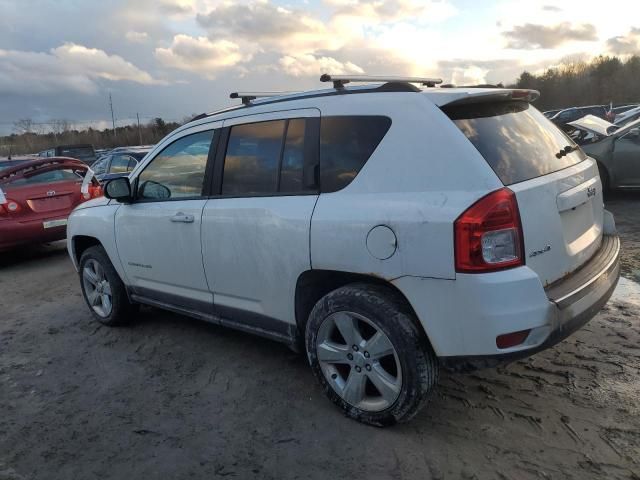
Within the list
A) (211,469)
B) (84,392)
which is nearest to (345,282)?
(211,469)

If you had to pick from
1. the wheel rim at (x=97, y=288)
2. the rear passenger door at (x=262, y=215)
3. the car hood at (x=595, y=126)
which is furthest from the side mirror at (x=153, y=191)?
the car hood at (x=595, y=126)

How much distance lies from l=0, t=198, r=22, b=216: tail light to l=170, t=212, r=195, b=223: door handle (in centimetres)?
495

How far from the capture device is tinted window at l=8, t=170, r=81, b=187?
26.1 feet

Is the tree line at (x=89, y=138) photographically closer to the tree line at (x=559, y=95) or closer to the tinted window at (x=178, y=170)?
the tree line at (x=559, y=95)

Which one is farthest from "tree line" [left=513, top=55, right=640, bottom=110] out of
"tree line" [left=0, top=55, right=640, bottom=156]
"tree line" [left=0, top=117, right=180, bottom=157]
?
"tree line" [left=0, top=117, right=180, bottom=157]

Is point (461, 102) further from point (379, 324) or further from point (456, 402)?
point (456, 402)

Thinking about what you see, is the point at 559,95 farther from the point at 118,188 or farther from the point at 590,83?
the point at 118,188

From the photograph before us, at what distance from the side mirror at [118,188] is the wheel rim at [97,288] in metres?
Answer: 0.88

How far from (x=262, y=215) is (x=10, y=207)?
5.91 m

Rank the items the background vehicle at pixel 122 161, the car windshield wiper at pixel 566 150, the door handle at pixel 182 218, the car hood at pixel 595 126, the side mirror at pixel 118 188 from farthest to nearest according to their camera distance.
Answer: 1. the background vehicle at pixel 122 161
2. the car hood at pixel 595 126
3. the side mirror at pixel 118 188
4. the door handle at pixel 182 218
5. the car windshield wiper at pixel 566 150

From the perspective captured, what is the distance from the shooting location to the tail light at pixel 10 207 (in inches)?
299

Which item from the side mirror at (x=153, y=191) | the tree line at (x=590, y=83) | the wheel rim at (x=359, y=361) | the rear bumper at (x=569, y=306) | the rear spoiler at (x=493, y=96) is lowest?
the wheel rim at (x=359, y=361)

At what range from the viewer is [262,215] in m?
3.31

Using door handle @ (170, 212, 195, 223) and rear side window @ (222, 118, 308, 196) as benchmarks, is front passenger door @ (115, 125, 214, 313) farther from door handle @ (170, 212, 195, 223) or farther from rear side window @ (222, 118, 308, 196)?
rear side window @ (222, 118, 308, 196)
